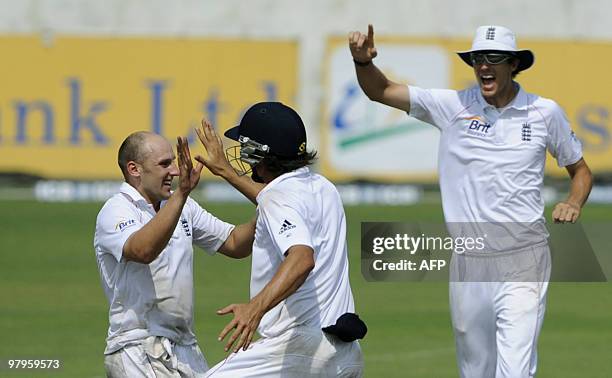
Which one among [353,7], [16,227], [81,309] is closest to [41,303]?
[81,309]

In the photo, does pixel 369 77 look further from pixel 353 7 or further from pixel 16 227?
pixel 353 7

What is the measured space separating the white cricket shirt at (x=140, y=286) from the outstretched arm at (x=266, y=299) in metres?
1.30

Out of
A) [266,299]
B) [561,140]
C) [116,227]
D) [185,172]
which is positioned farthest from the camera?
[561,140]

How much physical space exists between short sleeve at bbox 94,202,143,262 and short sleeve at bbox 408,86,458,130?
1977 mm

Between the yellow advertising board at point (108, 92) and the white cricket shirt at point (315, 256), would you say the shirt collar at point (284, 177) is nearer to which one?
the white cricket shirt at point (315, 256)

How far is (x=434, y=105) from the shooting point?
27.7ft

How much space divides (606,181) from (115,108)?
8.63 meters

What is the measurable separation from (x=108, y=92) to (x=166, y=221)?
57.6 feet

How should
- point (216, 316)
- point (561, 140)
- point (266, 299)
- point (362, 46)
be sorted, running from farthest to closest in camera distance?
point (216, 316) → point (561, 140) → point (362, 46) → point (266, 299)

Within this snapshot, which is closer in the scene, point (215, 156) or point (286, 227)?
point (286, 227)

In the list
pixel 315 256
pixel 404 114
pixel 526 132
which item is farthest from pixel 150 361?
pixel 404 114

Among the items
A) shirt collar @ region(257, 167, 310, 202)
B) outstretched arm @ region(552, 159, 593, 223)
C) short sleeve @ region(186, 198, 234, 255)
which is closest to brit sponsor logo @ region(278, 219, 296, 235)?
shirt collar @ region(257, 167, 310, 202)

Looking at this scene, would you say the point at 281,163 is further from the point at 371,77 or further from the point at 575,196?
the point at 575,196

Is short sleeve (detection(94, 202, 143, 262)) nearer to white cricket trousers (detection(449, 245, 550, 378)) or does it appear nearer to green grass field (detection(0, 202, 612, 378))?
white cricket trousers (detection(449, 245, 550, 378))
